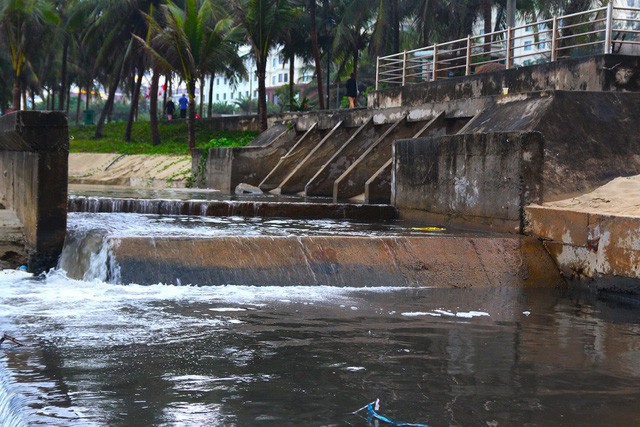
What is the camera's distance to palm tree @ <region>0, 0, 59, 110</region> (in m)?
34.8

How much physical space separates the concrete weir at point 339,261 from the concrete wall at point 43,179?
1.34 m

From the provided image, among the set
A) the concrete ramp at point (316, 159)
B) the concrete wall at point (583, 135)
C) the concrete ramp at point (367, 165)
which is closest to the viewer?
the concrete wall at point (583, 135)

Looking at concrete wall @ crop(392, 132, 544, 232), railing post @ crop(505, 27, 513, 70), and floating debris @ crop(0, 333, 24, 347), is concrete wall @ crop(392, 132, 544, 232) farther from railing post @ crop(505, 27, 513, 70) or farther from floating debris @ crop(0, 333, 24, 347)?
floating debris @ crop(0, 333, 24, 347)

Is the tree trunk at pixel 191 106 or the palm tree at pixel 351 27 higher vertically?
the palm tree at pixel 351 27

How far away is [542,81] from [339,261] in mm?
7173

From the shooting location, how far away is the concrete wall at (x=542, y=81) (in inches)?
564

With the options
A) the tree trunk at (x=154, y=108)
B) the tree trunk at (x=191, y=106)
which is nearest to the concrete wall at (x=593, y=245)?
the tree trunk at (x=191, y=106)

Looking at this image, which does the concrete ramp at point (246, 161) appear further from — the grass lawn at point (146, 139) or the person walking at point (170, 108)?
the person walking at point (170, 108)

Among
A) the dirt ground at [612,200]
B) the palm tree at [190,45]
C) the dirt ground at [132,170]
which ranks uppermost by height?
the palm tree at [190,45]

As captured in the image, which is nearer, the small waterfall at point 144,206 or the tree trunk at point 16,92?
the small waterfall at point 144,206

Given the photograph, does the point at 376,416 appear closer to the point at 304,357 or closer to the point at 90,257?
the point at 304,357

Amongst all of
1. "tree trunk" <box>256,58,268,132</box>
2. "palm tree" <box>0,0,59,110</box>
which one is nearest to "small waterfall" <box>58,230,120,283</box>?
"tree trunk" <box>256,58,268,132</box>

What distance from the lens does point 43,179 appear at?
10758mm

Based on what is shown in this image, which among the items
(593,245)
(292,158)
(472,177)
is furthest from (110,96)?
(593,245)
